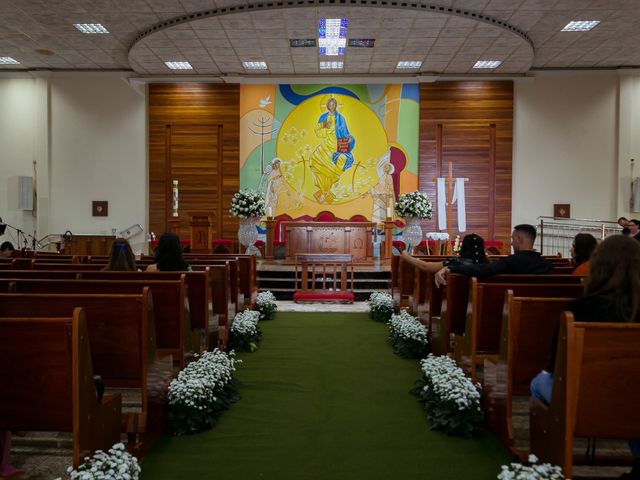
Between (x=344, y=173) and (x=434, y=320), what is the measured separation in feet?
31.5

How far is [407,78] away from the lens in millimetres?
13781

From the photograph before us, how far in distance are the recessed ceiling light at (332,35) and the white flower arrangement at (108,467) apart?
30.5 feet

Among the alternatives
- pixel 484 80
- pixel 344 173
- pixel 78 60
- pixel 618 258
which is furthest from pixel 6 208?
pixel 618 258

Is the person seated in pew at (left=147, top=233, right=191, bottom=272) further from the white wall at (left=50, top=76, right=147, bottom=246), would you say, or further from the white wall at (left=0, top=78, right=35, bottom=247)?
the white wall at (left=0, top=78, right=35, bottom=247)

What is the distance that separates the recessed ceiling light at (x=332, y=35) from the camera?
1027 centimetres

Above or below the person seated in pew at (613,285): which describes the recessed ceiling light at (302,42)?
above

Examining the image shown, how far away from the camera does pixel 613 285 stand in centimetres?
226

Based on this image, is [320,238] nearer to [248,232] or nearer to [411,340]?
[248,232]

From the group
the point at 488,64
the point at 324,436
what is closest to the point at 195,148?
the point at 488,64

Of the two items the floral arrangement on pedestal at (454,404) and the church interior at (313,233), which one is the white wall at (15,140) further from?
the floral arrangement on pedestal at (454,404)

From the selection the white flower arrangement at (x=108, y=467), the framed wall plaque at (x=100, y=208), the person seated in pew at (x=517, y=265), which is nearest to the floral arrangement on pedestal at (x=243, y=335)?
the person seated in pew at (x=517, y=265)

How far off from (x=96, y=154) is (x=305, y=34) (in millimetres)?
6820

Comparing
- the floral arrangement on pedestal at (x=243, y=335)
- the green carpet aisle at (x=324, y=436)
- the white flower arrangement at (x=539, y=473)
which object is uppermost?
the white flower arrangement at (x=539, y=473)

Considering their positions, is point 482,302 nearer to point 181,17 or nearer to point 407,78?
point 181,17
